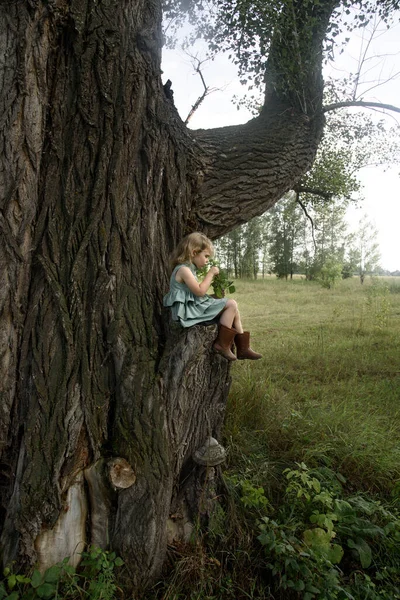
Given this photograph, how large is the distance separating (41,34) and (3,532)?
A: 338cm

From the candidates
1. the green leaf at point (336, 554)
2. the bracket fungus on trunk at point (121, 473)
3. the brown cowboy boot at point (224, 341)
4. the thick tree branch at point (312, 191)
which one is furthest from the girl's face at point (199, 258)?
the thick tree branch at point (312, 191)

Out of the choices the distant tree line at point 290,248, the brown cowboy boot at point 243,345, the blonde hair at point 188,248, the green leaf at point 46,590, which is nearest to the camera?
the green leaf at point 46,590

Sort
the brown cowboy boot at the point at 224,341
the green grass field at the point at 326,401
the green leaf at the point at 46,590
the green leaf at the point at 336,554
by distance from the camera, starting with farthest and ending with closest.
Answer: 1. the green grass field at the point at 326,401
2. the brown cowboy boot at the point at 224,341
3. the green leaf at the point at 336,554
4. the green leaf at the point at 46,590

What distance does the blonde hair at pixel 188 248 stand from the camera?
10.4ft

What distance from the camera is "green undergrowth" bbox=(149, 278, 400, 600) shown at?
8.97ft

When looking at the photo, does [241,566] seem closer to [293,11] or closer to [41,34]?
[41,34]

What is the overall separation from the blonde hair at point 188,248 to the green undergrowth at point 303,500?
1900mm

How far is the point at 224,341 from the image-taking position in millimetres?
3016

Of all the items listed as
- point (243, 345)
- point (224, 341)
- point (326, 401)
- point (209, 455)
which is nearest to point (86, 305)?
point (224, 341)

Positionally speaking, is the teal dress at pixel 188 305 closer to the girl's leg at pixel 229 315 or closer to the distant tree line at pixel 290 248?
the girl's leg at pixel 229 315

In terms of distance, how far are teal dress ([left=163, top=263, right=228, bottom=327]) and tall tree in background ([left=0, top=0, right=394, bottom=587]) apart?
0.46 ft

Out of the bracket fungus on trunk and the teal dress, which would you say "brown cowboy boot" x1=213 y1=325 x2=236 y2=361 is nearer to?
the teal dress

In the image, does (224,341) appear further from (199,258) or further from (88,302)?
(88,302)

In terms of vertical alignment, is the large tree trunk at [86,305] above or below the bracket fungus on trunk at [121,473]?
above
